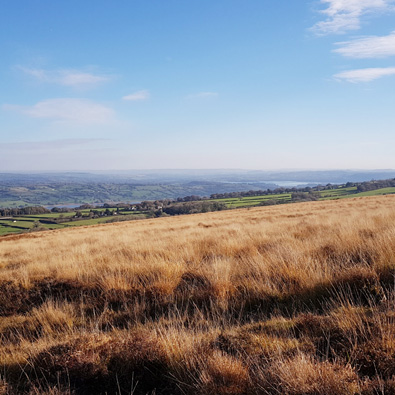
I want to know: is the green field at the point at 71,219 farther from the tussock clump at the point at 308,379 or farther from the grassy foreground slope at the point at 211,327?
the tussock clump at the point at 308,379

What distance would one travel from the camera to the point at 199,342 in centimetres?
303

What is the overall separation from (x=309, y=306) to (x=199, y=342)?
190cm

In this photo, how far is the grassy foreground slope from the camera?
95.3 inches

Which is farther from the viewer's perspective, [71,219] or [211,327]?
[71,219]

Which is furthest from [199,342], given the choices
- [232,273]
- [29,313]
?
[29,313]

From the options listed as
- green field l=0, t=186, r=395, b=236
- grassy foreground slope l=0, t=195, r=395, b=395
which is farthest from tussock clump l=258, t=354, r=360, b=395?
green field l=0, t=186, r=395, b=236

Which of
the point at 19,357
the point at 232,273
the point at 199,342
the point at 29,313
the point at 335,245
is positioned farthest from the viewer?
the point at 335,245

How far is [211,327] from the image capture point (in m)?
3.48

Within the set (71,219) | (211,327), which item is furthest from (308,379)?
(71,219)

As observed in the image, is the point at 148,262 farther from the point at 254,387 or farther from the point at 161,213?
the point at 161,213

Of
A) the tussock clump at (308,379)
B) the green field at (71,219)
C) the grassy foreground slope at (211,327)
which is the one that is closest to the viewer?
the tussock clump at (308,379)

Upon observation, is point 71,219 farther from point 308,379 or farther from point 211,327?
point 308,379

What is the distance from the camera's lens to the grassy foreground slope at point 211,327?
95.3 inches

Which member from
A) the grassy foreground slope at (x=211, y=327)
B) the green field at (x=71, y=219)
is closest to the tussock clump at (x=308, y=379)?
the grassy foreground slope at (x=211, y=327)
